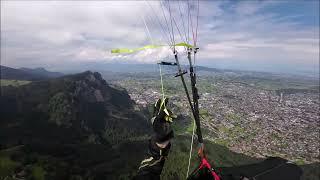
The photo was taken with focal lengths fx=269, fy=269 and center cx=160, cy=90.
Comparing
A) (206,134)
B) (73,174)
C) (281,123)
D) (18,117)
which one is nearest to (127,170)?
(73,174)

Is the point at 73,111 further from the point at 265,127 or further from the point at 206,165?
the point at 206,165

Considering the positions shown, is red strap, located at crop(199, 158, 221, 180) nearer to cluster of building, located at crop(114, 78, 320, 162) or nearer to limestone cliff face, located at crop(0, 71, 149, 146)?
cluster of building, located at crop(114, 78, 320, 162)

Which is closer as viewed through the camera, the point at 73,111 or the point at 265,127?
Answer: the point at 73,111

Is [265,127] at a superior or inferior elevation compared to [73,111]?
inferior

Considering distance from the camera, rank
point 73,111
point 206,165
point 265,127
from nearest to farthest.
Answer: point 206,165 → point 73,111 → point 265,127

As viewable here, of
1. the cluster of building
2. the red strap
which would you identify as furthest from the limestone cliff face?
the red strap

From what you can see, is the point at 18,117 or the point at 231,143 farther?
the point at 18,117

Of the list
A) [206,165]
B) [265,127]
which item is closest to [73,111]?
[265,127]

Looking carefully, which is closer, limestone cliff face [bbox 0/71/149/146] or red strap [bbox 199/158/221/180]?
red strap [bbox 199/158/221/180]

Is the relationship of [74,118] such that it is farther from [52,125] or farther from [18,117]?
[18,117]

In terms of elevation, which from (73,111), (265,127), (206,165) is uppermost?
(206,165)

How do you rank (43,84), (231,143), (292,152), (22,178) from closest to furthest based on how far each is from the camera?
(22,178) → (292,152) → (231,143) → (43,84)
